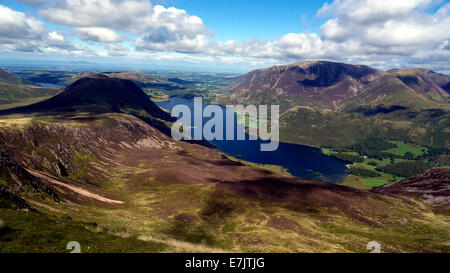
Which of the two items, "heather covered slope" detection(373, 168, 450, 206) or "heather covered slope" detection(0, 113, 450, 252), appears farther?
"heather covered slope" detection(373, 168, 450, 206)

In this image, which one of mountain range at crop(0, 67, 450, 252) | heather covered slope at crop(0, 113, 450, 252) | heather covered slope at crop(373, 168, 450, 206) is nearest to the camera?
mountain range at crop(0, 67, 450, 252)

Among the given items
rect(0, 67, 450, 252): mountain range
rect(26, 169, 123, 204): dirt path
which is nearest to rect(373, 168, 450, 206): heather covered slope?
rect(0, 67, 450, 252): mountain range

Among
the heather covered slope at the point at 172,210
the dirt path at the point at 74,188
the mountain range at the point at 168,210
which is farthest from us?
the dirt path at the point at 74,188

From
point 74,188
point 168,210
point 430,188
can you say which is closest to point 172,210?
point 168,210

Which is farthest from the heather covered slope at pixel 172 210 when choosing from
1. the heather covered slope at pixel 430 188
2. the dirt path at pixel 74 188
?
the heather covered slope at pixel 430 188

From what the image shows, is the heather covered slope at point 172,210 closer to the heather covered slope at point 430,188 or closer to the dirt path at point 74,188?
the dirt path at point 74,188

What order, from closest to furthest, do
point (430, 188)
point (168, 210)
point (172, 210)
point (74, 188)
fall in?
point (74, 188) < point (168, 210) < point (172, 210) < point (430, 188)

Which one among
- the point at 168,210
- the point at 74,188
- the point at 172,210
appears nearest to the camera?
the point at 74,188

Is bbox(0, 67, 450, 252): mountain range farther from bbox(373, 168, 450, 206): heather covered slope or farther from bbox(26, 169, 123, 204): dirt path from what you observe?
bbox(373, 168, 450, 206): heather covered slope

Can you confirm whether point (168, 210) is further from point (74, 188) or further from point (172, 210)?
point (74, 188)

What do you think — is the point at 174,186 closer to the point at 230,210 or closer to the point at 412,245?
the point at 230,210

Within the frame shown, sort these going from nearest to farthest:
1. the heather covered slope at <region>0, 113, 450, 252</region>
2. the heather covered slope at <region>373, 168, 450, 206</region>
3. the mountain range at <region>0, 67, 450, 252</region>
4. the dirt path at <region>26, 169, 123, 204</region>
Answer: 1. the mountain range at <region>0, 67, 450, 252</region>
2. the heather covered slope at <region>0, 113, 450, 252</region>
3. the dirt path at <region>26, 169, 123, 204</region>
4. the heather covered slope at <region>373, 168, 450, 206</region>
